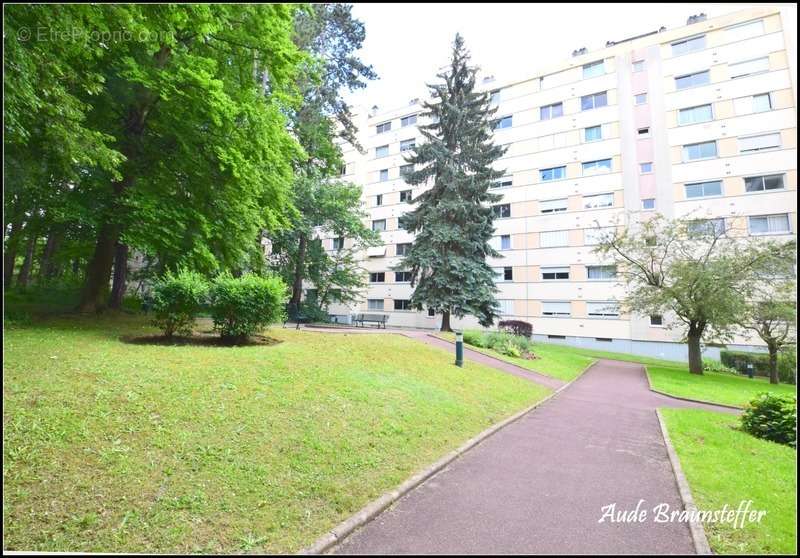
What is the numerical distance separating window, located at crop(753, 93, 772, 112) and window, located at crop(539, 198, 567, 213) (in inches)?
543

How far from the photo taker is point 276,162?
11.1 metres

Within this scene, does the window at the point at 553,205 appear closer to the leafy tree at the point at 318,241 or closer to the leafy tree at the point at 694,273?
the leafy tree at the point at 694,273

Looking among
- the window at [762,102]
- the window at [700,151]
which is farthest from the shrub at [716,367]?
the window at [762,102]

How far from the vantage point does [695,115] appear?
1155 inches

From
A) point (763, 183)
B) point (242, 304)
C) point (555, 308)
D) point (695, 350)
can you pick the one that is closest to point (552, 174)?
point (555, 308)

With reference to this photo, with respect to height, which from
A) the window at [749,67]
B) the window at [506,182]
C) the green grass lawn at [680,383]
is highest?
the window at [749,67]

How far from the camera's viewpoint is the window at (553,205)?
3269cm

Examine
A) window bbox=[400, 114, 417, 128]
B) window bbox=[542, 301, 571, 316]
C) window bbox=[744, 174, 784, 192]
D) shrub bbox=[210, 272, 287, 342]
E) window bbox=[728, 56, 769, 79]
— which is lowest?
shrub bbox=[210, 272, 287, 342]

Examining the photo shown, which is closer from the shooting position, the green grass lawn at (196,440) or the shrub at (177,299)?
the green grass lawn at (196,440)

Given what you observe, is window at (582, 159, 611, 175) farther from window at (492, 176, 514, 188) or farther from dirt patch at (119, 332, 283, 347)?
dirt patch at (119, 332, 283, 347)

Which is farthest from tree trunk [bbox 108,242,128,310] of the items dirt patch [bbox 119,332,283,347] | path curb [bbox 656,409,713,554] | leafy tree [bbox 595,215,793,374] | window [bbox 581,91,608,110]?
window [bbox 581,91,608,110]

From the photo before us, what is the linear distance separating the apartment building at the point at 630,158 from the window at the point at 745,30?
0.07 meters

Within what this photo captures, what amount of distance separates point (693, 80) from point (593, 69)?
24.8 ft

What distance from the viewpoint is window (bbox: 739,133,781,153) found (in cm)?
2653
